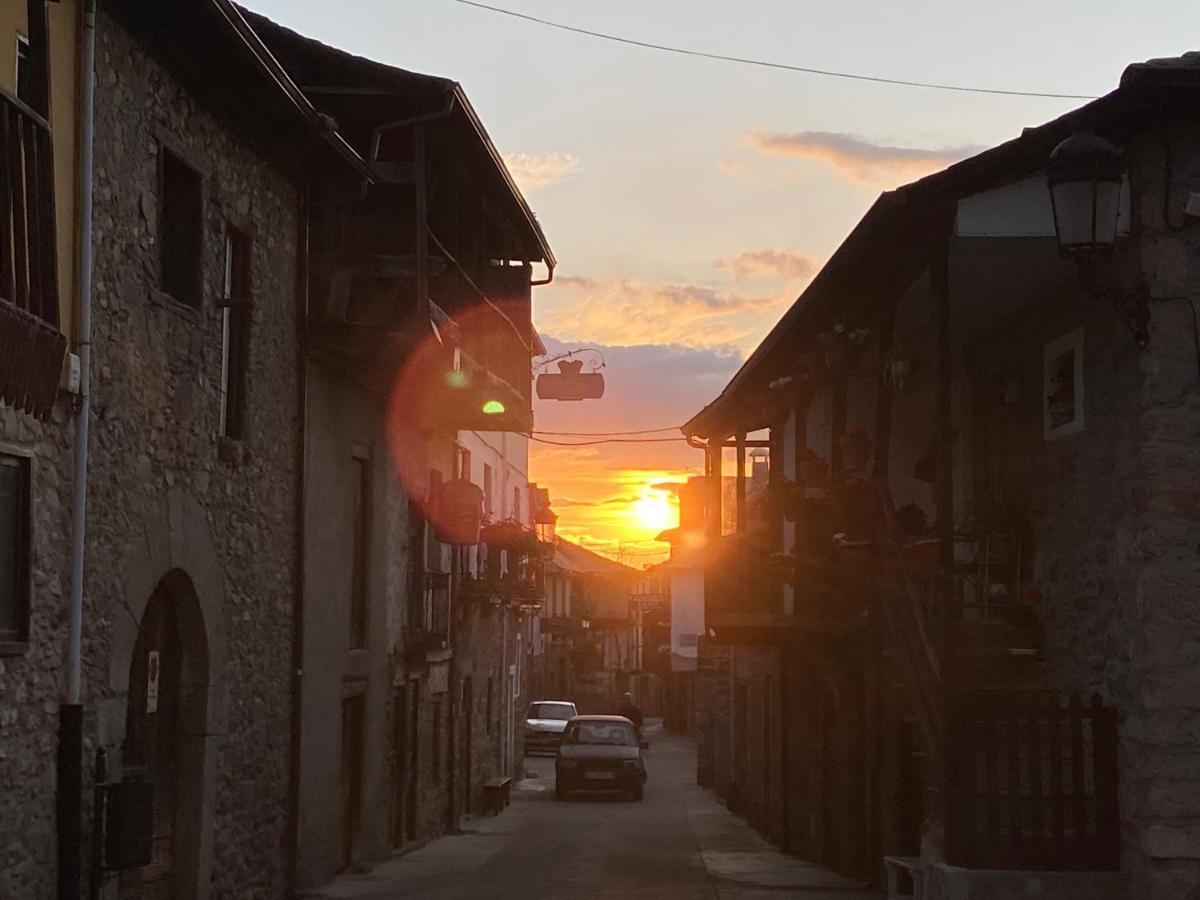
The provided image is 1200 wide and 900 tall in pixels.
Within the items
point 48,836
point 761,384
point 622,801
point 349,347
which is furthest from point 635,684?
point 48,836

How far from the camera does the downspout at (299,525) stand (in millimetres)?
14469

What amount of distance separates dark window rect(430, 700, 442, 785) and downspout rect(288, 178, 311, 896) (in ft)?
27.6

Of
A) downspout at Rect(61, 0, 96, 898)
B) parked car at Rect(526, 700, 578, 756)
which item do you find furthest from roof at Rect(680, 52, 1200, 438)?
parked car at Rect(526, 700, 578, 756)

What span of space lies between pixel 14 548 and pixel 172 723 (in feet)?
11.5

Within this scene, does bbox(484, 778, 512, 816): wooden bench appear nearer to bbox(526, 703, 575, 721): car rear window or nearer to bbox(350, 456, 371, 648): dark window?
bbox(350, 456, 371, 648): dark window

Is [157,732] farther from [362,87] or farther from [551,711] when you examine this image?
[551,711]

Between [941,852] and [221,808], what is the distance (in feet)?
17.8

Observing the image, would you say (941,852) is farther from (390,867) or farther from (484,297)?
(484,297)

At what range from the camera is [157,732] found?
11.7m

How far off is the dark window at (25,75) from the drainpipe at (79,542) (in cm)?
72

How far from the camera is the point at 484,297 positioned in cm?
1939

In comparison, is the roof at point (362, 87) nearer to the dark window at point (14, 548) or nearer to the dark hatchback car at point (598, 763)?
the dark window at point (14, 548)

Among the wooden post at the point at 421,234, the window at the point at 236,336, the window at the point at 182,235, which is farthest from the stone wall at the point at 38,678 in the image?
the wooden post at the point at 421,234

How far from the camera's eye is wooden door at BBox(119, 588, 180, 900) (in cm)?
1112
